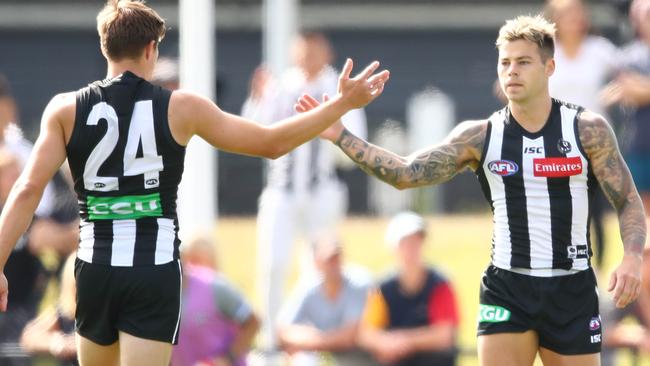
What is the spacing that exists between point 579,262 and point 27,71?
91.1 feet

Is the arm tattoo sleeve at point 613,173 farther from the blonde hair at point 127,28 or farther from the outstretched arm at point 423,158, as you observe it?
the blonde hair at point 127,28

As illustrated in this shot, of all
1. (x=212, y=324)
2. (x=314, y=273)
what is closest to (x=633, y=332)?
(x=314, y=273)

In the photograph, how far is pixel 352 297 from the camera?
10.7 meters

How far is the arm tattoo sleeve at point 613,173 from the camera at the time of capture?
21.6ft

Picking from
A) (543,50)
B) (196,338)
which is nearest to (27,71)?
(196,338)

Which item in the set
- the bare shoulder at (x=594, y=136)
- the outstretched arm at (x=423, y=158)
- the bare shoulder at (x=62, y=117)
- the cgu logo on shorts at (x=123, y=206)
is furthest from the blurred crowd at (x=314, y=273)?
the bare shoulder at (x=594, y=136)

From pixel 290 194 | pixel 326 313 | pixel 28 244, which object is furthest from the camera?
→ pixel 290 194

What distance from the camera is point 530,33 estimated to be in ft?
21.8

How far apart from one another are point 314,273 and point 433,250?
44.2 ft

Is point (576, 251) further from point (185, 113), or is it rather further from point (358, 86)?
point (185, 113)

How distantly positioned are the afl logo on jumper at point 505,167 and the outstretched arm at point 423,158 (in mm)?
107

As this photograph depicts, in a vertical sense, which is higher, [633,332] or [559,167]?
[559,167]

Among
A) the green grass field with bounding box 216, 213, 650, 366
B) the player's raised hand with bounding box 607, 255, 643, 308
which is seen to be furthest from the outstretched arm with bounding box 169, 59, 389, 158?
the green grass field with bounding box 216, 213, 650, 366

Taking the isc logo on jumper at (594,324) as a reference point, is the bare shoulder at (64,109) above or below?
above
